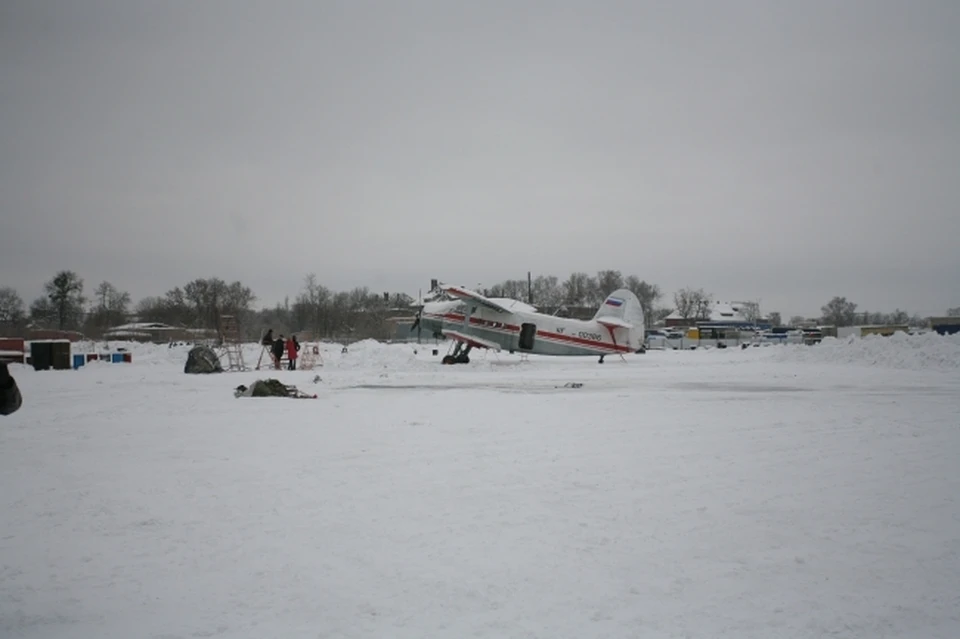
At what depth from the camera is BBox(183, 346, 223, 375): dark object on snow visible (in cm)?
2127

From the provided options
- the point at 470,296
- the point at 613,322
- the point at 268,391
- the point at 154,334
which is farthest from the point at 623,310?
the point at 154,334

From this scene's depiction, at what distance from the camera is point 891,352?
22.2 meters

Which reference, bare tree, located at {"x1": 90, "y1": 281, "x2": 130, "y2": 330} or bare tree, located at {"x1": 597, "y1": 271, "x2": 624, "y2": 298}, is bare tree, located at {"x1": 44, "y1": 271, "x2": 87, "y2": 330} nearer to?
bare tree, located at {"x1": 90, "y1": 281, "x2": 130, "y2": 330}

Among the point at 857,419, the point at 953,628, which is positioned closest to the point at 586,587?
the point at 953,628

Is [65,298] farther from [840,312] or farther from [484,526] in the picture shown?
[840,312]

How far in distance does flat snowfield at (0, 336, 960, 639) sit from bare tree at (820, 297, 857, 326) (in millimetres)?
158192

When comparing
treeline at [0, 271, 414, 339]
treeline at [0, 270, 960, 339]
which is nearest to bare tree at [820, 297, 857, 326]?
treeline at [0, 270, 960, 339]

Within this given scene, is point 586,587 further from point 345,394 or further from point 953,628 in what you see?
point 345,394

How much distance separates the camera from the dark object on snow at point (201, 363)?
2127 cm

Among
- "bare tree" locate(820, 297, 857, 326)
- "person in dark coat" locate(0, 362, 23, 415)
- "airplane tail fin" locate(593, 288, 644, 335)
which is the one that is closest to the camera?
"person in dark coat" locate(0, 362, 23, 415)

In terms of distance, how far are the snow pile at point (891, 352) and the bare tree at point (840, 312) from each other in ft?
453

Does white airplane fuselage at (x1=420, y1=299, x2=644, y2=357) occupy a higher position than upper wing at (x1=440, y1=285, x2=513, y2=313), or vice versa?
upper wing at (x1=440, y1=285, x2=513, y2=313)

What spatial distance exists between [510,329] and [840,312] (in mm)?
149203

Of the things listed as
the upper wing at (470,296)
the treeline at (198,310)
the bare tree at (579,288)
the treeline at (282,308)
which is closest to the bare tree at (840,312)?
the treeline at (282,308)
